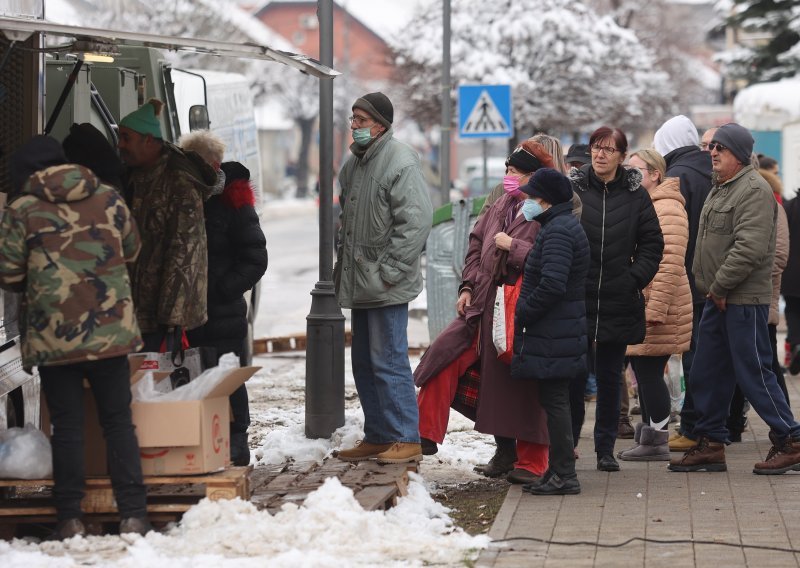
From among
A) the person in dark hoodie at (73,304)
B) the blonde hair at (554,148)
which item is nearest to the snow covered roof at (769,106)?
the blonde hair at (554,148)

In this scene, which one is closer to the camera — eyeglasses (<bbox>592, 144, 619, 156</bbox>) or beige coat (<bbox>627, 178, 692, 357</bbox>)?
eyeglasses (<bbox>592, 144, 619, 156</bbox>)

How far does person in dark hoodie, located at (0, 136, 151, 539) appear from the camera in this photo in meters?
6.33

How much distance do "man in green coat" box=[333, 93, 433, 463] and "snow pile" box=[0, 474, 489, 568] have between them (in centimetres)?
153

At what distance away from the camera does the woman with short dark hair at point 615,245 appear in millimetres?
8289

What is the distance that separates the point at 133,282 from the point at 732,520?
3076 millimetres

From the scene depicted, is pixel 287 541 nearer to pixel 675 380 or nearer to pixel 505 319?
pixel 505 319

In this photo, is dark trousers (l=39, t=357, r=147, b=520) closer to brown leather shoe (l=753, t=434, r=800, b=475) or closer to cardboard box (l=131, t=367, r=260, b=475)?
cardboard box (l=131, t=367, r=260, b=475)

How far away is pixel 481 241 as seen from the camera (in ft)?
27.6

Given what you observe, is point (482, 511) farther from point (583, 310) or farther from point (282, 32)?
point (282, 32)

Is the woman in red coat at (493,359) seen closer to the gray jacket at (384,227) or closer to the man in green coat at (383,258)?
the man in green coat at (383,258)

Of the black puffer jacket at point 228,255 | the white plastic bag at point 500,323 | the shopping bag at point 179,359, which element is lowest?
the shopping bag at point 179,359

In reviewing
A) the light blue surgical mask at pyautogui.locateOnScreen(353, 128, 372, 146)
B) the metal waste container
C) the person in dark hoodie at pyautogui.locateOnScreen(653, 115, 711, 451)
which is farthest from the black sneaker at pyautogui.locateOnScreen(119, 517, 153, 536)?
the metal waste container

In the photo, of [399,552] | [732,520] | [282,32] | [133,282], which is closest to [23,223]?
[133,282]

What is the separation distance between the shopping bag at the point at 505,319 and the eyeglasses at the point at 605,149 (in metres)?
0.95
